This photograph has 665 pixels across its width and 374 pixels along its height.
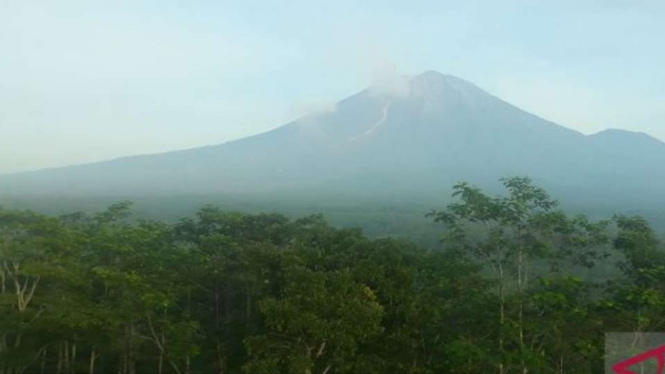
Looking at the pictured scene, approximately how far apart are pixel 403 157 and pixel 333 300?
10358cm

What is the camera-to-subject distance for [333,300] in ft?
25.6

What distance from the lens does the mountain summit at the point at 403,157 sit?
94562 millimetres

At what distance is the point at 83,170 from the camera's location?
13788 centimetres

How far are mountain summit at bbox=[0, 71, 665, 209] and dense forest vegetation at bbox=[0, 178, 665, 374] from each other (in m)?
68.1

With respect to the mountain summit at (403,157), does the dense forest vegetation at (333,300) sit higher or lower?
lower

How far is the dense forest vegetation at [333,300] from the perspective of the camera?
26.2 ft

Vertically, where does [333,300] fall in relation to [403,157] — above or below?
below

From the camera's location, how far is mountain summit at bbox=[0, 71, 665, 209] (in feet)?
310

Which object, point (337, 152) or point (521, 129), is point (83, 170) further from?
point (521, 129)

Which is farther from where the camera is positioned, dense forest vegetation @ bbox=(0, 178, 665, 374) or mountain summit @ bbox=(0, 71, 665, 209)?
mountain summit @ bbox=(0, 71, 665, 209)

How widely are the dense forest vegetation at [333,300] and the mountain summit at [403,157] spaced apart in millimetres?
68051

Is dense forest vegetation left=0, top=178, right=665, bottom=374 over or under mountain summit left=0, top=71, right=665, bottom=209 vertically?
under

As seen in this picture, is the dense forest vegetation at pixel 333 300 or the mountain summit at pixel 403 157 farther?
the mountain summit at pixel 403 157

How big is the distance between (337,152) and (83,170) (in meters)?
64.1
